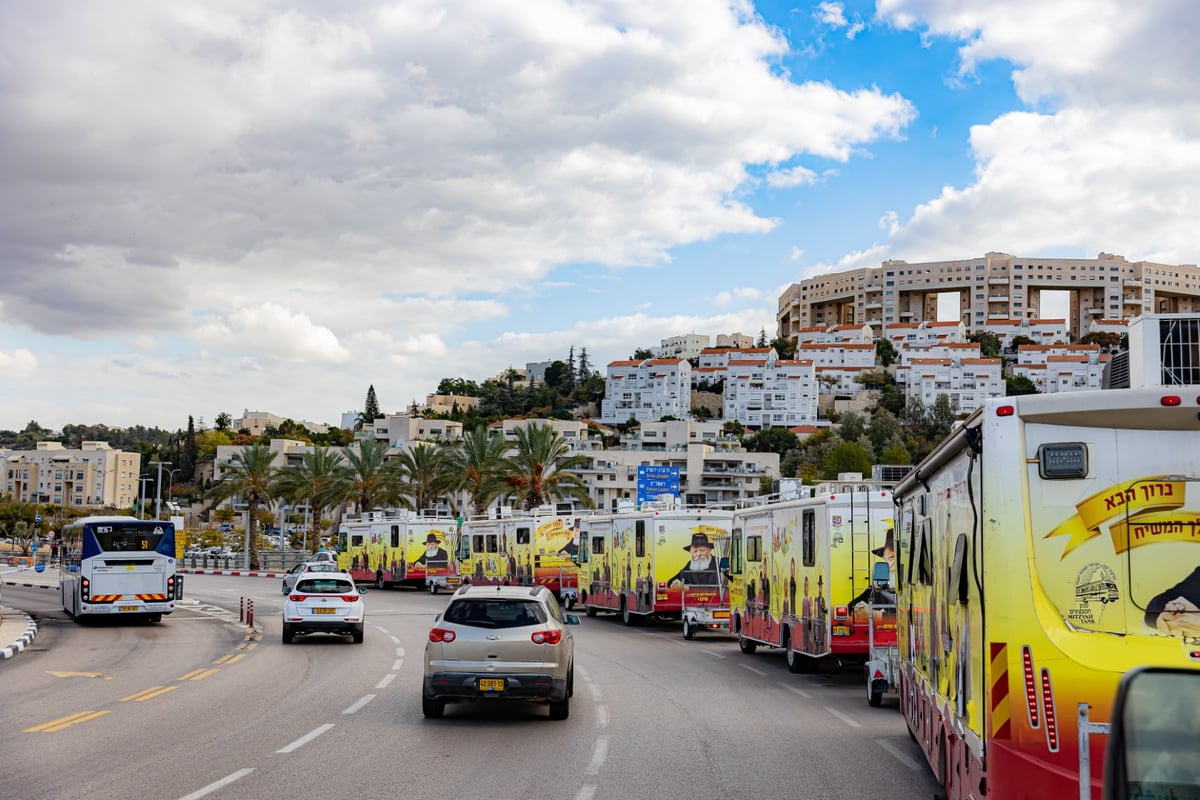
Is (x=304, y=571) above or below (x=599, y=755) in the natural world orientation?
above

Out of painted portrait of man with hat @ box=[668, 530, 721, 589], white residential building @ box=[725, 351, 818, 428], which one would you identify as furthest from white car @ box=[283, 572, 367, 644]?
white residential building @ box=[725, 351, 818, 428]

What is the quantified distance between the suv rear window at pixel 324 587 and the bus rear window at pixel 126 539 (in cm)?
697

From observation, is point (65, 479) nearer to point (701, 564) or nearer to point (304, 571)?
point (304, 571)

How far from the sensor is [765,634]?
22766mm

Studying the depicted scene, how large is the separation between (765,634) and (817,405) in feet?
518

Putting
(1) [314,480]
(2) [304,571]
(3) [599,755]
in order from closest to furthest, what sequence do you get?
(3) [599,755], (2) [304,571], (1) [314,480]

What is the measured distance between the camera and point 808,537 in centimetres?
1969

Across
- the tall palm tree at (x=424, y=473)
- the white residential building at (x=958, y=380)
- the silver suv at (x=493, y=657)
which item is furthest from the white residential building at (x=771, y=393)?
the silver suv at (x=493, y=657)

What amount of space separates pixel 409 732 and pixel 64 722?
13.8 feet

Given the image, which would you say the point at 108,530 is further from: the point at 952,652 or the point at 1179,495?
the point at 1179,495

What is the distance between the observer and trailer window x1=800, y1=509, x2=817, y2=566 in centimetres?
1934

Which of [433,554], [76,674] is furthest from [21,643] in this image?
[433,554]

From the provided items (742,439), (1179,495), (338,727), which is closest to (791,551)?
(338,727)

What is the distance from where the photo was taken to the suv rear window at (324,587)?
2588 cm
